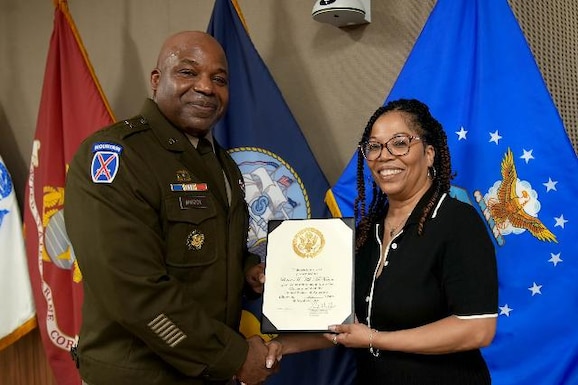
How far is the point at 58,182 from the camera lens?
9.00 feet

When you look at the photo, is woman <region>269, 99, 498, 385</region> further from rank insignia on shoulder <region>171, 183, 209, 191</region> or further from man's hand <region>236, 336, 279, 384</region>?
rank insignia on shoulder <region>171, 183, 209, 191</region>

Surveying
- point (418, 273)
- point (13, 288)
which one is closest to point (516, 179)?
point (418, 273)

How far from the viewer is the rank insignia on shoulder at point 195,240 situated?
60.3 inches

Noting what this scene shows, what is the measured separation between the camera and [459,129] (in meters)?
1.92

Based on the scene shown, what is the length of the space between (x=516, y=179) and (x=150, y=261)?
46.9 inches

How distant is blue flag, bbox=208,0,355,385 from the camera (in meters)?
2.26

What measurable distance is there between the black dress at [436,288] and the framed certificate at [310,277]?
0.09 m

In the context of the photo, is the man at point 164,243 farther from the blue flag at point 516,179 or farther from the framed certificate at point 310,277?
the blue flag at point 516,179

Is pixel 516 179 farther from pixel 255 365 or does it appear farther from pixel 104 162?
pixel 104 162

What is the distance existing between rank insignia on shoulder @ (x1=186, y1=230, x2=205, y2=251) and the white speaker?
1.05 metres

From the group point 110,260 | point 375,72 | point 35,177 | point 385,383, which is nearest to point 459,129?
point 375,72

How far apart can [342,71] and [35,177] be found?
1599mm

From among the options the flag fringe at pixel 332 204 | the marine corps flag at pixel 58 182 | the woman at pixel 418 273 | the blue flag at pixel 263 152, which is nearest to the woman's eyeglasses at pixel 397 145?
the woman at pixel 418 273

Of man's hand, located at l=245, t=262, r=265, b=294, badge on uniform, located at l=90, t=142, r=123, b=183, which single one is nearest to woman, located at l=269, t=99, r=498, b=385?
man's hand, located at l=245, t=262, r=265, b=294
